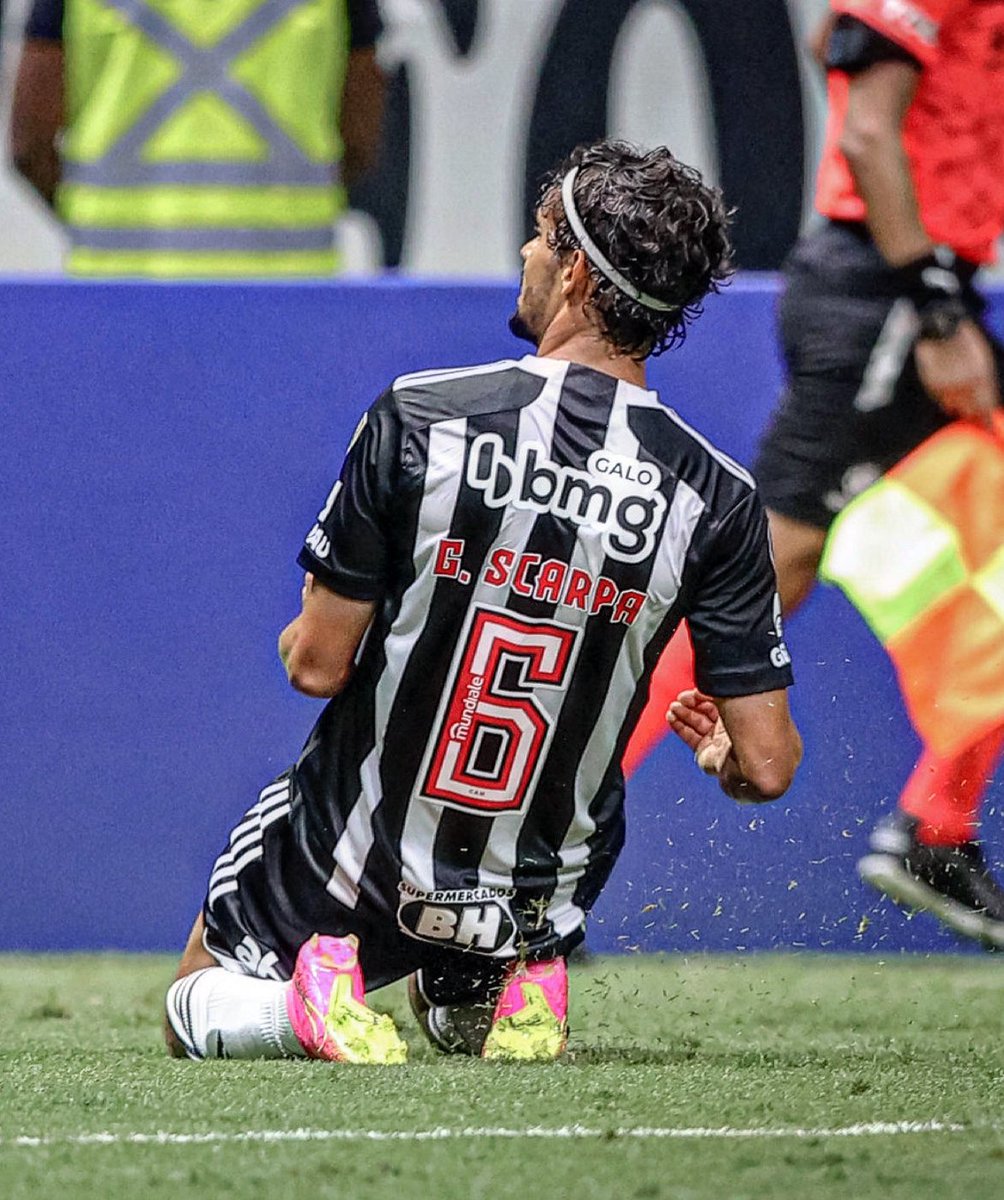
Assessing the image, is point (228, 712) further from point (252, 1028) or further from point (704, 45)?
point (704, 45)

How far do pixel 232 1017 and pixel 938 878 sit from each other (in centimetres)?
190

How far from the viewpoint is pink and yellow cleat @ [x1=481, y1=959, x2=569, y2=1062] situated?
3.40 meters

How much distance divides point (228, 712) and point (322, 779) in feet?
4.72

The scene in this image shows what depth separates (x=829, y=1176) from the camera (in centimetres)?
260

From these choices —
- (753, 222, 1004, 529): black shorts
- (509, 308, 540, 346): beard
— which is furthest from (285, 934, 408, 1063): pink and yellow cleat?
(753, 222, 1004, 529): black shorts

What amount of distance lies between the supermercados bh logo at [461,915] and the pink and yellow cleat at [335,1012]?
0.11 m

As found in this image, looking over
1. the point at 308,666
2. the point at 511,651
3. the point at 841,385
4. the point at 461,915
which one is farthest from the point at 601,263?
the point at 841,385

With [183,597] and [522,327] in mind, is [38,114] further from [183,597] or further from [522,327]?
[522,327]

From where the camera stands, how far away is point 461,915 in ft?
11.0

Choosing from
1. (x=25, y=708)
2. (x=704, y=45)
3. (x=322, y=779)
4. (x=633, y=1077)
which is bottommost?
(x=25, y=708)

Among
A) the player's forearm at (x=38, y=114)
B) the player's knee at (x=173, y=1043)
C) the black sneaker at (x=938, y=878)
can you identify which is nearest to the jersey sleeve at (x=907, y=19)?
the black sneaker at (x=938, y=878)

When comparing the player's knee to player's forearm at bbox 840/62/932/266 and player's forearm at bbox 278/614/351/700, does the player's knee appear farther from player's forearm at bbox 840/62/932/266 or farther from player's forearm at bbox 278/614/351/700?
player's forearm at bbox 840/62/932/266

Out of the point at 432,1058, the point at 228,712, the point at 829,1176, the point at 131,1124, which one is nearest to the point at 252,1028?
the point at 432,1058

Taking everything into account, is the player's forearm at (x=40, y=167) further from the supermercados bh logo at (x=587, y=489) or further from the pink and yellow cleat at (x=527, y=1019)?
the pink and yellow cleat at (x=527, y=1019)
